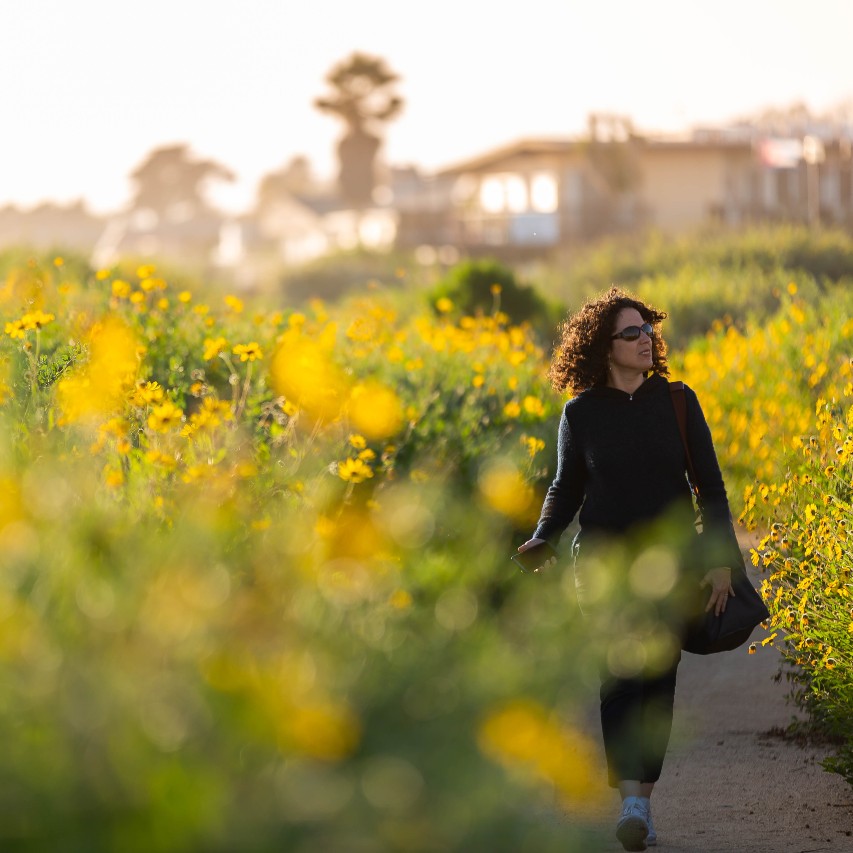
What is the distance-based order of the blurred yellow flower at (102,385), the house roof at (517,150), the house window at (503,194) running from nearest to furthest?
1. the blurred yellow flower at (102,385)
2. the house roof at (517,150)
3. the house window at (503,194)

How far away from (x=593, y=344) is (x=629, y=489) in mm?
570

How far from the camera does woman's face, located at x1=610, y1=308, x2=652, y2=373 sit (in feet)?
18.9

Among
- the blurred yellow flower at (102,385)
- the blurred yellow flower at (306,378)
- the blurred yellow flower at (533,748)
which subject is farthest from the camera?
the blurred yellow flower at (306,378)

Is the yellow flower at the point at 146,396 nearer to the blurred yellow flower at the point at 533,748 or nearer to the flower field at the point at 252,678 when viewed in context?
the flower field at the point at 252,678

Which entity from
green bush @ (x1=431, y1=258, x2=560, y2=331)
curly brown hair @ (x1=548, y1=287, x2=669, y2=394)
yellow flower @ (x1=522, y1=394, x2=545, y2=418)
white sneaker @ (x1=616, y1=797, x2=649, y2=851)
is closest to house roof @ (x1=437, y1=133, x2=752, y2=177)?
Answer: green bush @ (x1=431, y1=258, x2=560, y2=331)

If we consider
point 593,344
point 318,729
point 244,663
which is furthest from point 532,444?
point 318,729

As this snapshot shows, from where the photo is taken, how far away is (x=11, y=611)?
2.85 m

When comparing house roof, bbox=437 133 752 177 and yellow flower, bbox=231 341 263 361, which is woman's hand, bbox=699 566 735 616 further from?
house roof, bbox=437 133 752 177

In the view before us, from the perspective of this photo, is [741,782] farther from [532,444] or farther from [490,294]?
[490,294]

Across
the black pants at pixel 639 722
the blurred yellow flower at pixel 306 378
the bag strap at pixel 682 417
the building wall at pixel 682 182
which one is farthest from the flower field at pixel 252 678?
the building wall at pixel 682 182

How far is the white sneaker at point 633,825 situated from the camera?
18.0 feet

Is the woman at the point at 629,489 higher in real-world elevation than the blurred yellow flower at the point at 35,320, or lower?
lower

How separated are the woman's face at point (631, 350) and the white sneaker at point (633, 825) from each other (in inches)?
57.8

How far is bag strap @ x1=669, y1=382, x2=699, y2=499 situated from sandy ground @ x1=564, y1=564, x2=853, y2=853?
33.4 inches
